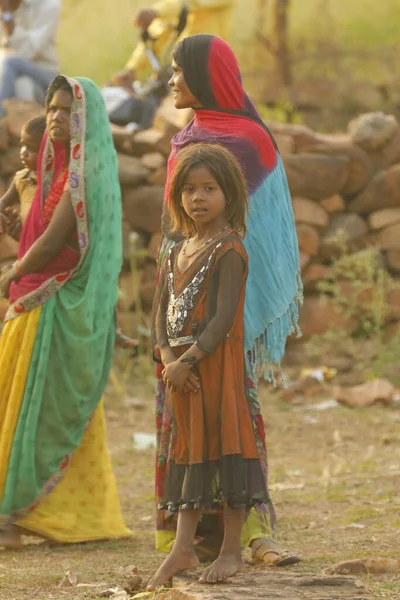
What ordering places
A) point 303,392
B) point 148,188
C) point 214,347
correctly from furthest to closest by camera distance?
1. point 148,188
2. point 303,392
3. point 214,347

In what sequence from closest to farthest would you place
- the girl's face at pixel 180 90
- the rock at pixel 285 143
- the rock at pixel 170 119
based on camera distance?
the girl's face at pixel 180 90 → the rock at pixel 170 119 → the rock at pixel 285 143

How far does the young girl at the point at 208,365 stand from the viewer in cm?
388

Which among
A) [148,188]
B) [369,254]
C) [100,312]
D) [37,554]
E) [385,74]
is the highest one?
[385,74]

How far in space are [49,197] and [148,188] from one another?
467cm

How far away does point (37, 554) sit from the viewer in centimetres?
500

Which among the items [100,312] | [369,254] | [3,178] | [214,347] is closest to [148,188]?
[3,178]

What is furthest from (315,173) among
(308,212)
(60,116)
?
(60,116)

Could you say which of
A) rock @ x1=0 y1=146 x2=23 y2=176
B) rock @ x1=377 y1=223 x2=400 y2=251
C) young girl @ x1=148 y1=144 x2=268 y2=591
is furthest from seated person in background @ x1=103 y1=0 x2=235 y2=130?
young girl @ x1=148 y1=144 x2=268 y2=591

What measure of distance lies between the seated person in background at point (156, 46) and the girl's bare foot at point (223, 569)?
6.71m

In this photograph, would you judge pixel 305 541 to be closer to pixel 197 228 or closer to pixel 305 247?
pixel 197 228

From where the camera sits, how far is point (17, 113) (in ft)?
31.6

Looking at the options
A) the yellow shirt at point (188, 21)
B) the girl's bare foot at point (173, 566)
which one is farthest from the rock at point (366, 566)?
the yellow shirt at point (188, 21)

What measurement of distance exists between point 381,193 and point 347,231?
0.44 m

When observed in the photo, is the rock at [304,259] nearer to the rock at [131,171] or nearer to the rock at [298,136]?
the rock at [298,136]
